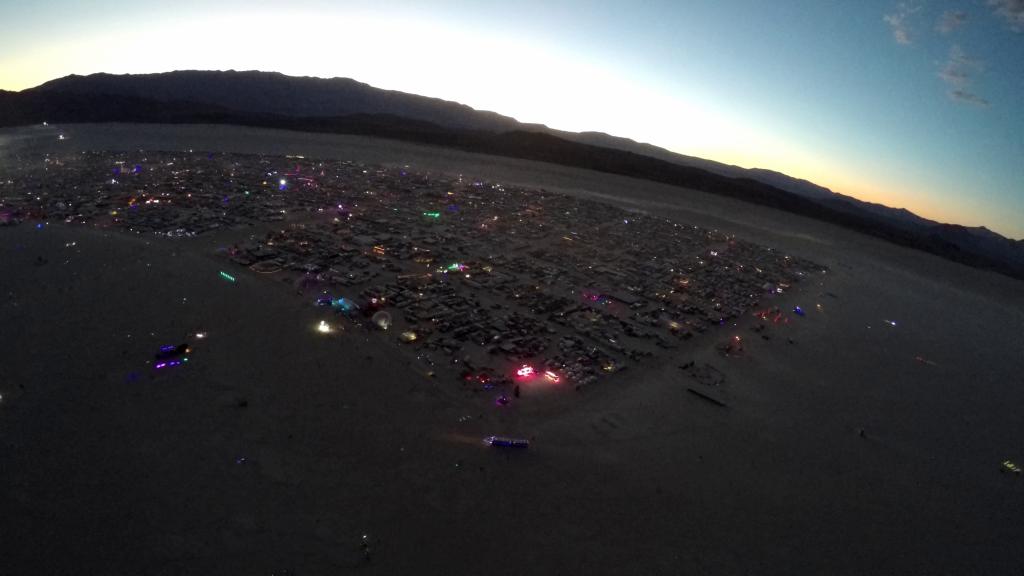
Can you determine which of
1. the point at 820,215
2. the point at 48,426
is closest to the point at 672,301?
the point at 48,426

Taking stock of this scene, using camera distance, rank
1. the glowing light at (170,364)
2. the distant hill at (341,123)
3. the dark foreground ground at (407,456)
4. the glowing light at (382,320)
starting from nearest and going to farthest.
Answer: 1. the dark foreground ground at (407,456)
2. the glowing light at (170,364)
3. the glowing light at (382,320)
4. the distant hill at (341,123)

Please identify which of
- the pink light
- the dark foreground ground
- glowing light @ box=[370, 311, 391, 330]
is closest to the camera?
the dark foreground ground

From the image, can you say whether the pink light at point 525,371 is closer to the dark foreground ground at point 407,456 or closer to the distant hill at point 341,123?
the dark foreground ground at point 407,456

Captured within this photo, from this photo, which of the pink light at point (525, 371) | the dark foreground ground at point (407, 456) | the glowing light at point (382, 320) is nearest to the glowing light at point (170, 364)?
the dark foreground ground at point (407, 456)

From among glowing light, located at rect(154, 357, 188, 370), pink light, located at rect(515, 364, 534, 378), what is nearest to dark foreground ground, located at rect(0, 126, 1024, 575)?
glowing light, located at rect(154, 357, 188, 370)

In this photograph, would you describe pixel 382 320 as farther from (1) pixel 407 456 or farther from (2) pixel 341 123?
(2) pixel 341 123

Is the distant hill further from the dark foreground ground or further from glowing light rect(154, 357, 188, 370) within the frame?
glowing light rect(154, 357, 188, 370)

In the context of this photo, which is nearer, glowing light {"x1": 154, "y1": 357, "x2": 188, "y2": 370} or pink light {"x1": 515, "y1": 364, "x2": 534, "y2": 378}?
glowing light {"x1": 154, "y1": 357, "x2": 188, "y2": 370}

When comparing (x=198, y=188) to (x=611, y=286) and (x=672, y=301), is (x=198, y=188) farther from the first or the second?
(x=672, y=301)

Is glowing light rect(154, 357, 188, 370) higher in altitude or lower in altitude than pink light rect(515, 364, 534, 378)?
lower
